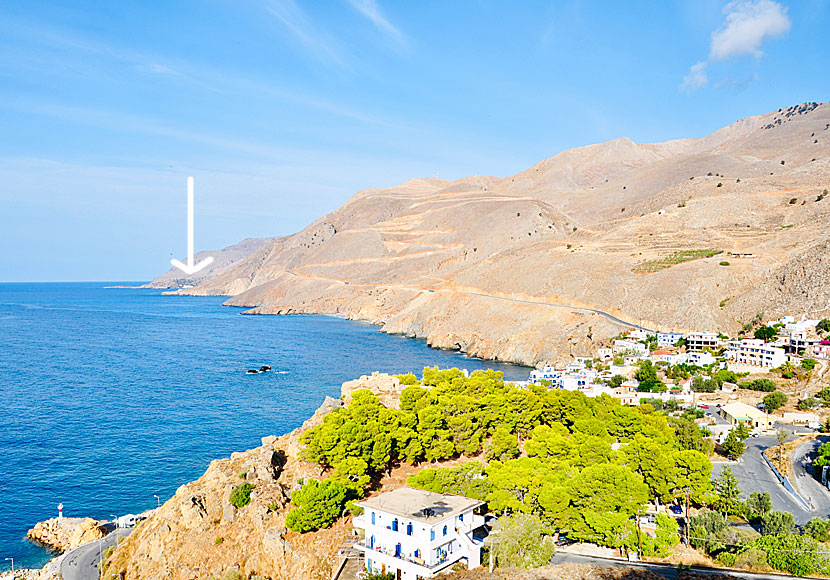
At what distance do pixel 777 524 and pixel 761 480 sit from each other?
360 inches

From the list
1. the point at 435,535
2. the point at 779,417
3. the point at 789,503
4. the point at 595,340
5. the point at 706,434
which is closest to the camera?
the point at 435,535

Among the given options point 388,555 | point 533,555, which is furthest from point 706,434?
point 388,555

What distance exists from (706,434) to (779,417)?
11.5 meters

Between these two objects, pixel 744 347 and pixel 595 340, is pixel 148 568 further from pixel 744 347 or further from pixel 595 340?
pixel 595 340

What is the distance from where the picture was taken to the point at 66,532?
110 ft

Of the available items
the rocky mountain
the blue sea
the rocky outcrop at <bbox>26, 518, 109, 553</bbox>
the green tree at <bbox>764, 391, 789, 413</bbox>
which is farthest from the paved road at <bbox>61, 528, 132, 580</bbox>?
the rocky mountain

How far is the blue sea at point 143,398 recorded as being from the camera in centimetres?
3962

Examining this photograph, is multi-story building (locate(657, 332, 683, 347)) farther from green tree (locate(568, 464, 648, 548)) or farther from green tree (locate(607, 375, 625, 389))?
green tree (locate(568, 464, 648, 548))

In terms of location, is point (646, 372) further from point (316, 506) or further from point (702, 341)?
point (316, 506)

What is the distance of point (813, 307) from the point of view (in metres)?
78.0

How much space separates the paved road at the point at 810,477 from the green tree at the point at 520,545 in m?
15.8

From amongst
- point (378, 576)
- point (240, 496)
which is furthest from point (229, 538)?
point (378, 576)

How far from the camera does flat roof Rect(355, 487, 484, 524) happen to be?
23.5 m

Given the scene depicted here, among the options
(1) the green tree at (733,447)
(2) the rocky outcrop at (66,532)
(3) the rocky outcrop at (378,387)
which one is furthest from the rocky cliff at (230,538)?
(1) the green tree at (733,447)
